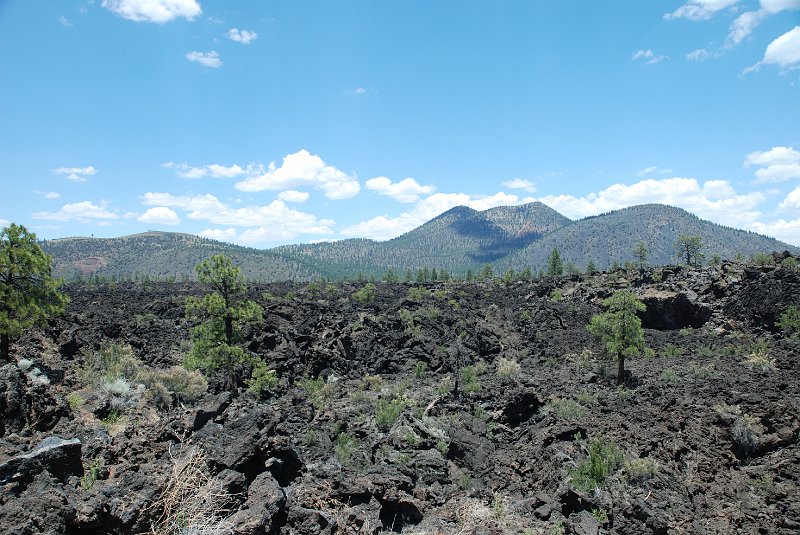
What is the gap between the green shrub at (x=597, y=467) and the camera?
34.6ft

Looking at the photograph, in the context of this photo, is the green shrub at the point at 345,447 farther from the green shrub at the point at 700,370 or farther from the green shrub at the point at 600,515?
the green shrub at the point at 700,370

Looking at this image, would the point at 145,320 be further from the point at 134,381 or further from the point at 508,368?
the point at 508,368

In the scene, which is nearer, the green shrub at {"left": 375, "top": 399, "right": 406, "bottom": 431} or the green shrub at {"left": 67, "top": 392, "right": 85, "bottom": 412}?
the green shrub at {"left": 67, "top": 392, "right": 85, "bottom": 412}

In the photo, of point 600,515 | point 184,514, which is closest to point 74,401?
point 184,514

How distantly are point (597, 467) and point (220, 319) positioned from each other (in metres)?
13.9

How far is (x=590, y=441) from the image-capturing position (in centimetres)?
1265

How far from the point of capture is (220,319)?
17250 mm

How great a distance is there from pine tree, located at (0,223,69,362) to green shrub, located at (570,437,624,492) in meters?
18.4

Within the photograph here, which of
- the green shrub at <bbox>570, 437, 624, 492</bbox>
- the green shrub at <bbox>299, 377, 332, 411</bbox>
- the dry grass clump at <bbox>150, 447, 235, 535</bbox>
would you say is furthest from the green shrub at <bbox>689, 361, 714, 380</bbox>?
the dry grass clump at <bbox>150, 447, 235, 535</bbox>

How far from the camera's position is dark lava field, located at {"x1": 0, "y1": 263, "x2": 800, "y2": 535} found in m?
6.16

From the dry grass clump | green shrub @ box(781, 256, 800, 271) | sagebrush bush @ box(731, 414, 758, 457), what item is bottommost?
sagebrush bush @ box(731, 414, 758, 457)

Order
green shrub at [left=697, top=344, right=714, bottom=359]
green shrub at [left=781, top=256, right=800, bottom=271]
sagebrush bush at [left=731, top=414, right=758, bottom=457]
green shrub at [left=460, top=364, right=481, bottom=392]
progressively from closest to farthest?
sagebrush bush at [left=731, top=414, right=758, bottom=457] < green shrub at [left=460, top=364, right=481, bottom=392] < green shrub at [left=697, top=344, right=714, bottom=359] < green shrub at [left=781, top=256, right=800, bottom=271]

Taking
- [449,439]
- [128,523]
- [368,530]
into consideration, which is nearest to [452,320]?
[449,439]

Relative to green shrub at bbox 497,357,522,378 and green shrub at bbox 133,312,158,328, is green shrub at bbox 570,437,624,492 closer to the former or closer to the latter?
green shrub at bbox 497,357,522,378
